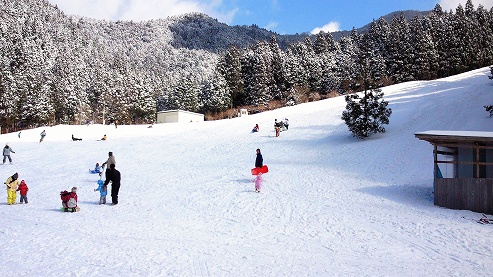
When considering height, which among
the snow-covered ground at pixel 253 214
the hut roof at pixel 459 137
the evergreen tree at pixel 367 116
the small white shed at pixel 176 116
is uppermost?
the small white shed at pixel 176 116

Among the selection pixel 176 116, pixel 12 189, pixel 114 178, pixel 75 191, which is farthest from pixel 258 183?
pixel 176 116

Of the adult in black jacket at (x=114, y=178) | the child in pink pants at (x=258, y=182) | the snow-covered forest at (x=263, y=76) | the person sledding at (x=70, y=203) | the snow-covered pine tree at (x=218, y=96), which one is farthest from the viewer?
the snow-covered pine tree at (x=218, y=96)

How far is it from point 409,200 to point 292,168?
7034mm

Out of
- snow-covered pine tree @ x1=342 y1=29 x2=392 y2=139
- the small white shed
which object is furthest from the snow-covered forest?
snow-covered pine tree @ x1=342 y1=29 x2=392 y2=139

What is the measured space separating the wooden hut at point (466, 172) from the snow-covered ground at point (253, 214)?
0.64m

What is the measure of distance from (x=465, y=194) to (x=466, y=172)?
1009 mm

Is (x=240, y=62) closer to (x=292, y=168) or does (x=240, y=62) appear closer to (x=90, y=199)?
(x=292, y=168)

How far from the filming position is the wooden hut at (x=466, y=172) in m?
12.2

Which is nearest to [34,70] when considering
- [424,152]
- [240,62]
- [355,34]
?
[240,62]

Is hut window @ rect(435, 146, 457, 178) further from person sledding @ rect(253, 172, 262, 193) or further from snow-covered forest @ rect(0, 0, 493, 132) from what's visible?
snow-covered forest @ rect(0, 0, 493, 132)

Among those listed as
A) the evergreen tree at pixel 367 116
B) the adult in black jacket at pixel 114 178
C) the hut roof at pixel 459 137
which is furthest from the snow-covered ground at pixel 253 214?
the hut roof at pixel 459 137

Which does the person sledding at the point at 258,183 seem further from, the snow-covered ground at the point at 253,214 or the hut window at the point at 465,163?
the hut window at the point at 465,163

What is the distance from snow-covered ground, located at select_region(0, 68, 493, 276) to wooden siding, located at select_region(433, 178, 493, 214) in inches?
20.8

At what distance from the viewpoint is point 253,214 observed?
461 inches
